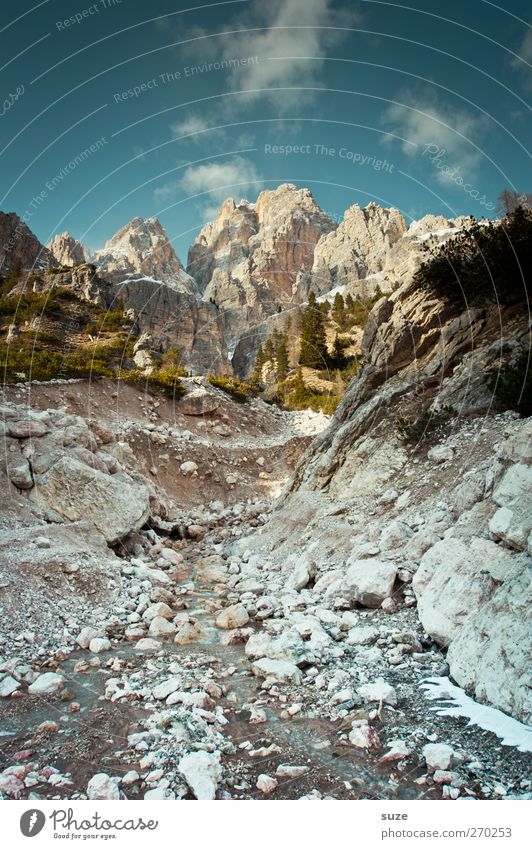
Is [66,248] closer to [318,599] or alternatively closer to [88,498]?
[88,498]

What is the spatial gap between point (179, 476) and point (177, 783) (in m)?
24.8

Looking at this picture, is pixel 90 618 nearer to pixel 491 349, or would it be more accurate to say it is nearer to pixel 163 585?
pixel 163 585

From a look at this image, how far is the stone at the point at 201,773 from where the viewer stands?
162 inches

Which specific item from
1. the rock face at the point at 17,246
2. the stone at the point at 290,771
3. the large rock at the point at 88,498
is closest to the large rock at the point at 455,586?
the stone at the point at 290,771

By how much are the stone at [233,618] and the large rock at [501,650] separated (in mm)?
4764

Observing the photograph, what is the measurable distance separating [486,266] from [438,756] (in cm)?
1548

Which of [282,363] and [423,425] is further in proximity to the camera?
[282,363]

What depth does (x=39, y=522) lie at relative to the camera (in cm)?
1389

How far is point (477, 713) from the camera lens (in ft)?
16.6

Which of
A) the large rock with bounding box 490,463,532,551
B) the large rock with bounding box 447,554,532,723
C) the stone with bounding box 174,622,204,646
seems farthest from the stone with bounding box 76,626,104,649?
the large rock with bounding box 490,463,532,551

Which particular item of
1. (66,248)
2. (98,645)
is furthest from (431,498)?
(66,248)

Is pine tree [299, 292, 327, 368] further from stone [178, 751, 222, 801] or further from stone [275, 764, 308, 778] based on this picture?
stone [178, 751, 222, 801]

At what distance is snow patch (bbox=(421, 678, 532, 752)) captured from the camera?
4375 mm
